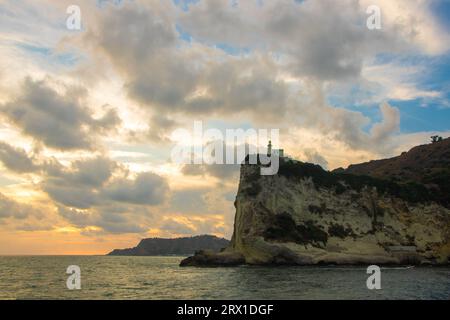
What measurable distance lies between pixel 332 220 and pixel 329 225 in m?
1.73

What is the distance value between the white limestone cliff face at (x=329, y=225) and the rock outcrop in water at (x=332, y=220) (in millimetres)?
184

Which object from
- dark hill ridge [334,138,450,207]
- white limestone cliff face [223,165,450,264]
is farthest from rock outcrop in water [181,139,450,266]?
dark hill ridge [334,138,450,207]

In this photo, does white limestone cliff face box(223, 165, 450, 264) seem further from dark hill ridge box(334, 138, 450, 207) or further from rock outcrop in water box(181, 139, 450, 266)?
dark hill ridge box(334, 138, 450, 207)

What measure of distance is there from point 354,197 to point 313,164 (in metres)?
12.5

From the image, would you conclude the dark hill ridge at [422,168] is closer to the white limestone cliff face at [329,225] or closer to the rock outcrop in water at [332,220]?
the rock outcrop in water at [332,220]

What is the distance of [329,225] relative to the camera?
90188mm

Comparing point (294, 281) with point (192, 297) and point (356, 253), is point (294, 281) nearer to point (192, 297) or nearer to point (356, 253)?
point (192, 297)

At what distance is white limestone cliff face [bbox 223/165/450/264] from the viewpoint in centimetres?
8306

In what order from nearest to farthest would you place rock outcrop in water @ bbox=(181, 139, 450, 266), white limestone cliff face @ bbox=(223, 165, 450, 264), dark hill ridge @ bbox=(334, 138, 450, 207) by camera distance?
white limestone cliff face @ bbox=(223, 165, 450, 264) → rock outcrop in water @ bbox=(181, 139, 450, 266) → dark hill ridge @ bbox=(334, 138, 450, 207)

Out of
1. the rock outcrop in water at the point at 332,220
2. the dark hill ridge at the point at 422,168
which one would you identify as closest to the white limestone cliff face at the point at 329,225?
the rock outcrop in water at the point at 332,220

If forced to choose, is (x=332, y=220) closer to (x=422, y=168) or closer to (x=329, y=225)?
(x=329, y=225)

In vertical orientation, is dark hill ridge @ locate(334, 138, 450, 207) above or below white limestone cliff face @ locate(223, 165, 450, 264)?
above

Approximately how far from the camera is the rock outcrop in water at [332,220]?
83375mm

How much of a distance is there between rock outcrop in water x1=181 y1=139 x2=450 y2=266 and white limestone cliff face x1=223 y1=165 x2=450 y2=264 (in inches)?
7.2
